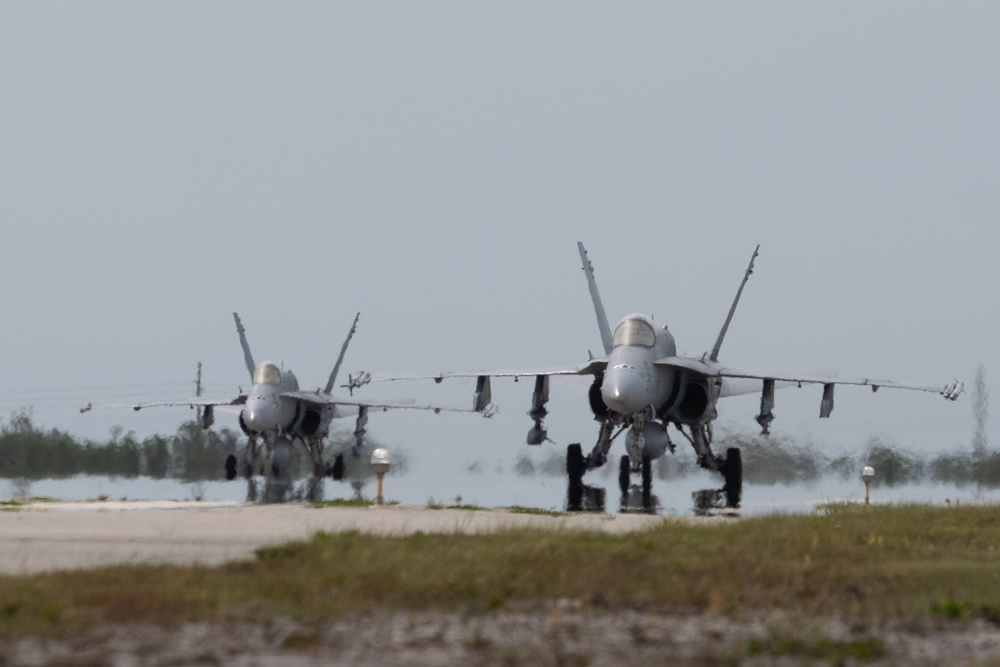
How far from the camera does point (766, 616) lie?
29.9ft

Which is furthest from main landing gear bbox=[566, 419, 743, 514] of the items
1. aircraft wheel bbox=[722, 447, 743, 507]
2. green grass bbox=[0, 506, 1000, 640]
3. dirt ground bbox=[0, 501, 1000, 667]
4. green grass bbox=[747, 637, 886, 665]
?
green grass bbox=[747, 637, 886, 665]

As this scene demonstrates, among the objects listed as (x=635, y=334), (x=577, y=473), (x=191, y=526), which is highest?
(x=635, y=334)

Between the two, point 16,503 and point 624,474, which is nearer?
point 16,503

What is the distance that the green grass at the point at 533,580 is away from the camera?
8602 mm

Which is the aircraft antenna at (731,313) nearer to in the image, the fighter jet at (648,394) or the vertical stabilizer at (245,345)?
the fighter jet at (648,394)

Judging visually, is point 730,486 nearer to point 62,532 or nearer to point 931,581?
point 62,532

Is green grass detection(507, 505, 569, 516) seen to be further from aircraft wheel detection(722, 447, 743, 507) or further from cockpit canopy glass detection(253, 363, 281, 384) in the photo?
cockpit canopy glass detection(253, 363, 281, 384)

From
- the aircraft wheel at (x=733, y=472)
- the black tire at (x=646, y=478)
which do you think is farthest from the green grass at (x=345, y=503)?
the aircraft wheel at (x=733, y=472)

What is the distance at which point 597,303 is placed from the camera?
32188 mm

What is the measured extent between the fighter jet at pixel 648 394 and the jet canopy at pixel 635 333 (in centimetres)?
2

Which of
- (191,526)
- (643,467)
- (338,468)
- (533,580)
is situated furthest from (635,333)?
(533,580)

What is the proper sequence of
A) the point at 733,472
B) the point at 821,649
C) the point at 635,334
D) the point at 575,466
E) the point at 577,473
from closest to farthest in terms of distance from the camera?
the point at 821,649 < the point at 635,334 < the point at 733,472 < the point at 575,466 < the point at 577,473

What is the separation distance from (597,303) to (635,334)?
3424 millimetres

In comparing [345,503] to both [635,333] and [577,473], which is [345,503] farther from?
[577,473]
